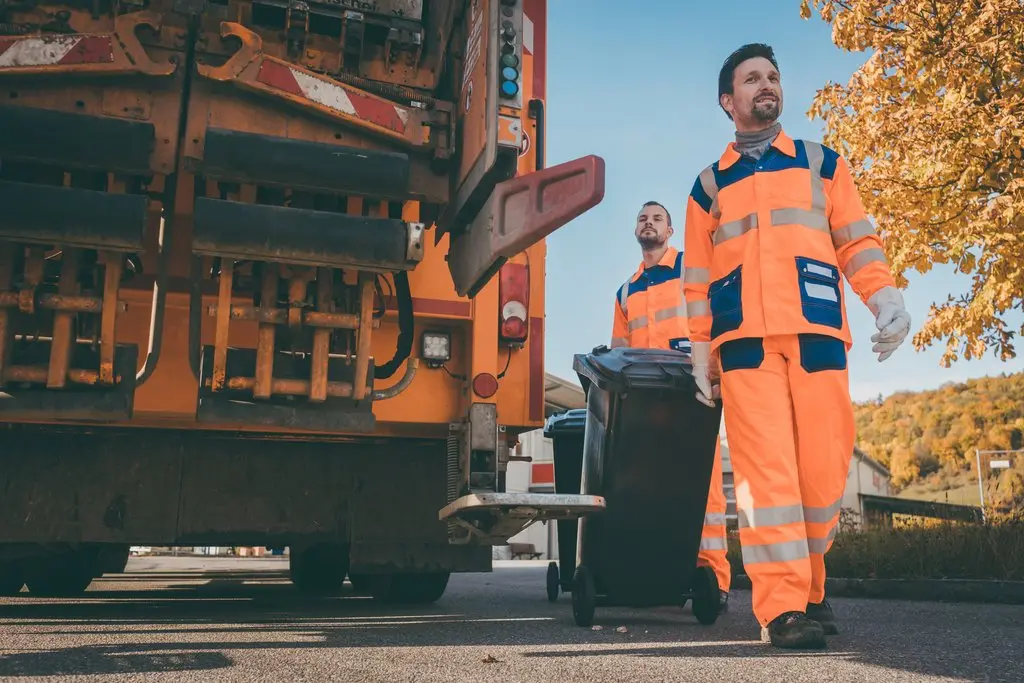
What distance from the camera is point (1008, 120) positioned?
7.79 meters

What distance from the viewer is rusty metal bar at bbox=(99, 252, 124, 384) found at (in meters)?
3.27

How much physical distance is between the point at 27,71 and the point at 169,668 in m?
1.81

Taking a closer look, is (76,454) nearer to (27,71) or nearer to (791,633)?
(27,71)

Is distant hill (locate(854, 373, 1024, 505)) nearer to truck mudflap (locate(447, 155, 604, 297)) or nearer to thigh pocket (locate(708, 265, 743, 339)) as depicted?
thigh pocket (locate(708, 265, 743, 339))

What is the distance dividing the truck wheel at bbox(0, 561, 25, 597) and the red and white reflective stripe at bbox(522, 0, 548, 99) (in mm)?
3900

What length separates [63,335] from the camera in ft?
10.6

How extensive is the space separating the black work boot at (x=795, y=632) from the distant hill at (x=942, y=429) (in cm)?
3651

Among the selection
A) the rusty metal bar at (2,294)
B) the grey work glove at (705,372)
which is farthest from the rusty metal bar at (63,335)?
the grey work glove at (705,372)

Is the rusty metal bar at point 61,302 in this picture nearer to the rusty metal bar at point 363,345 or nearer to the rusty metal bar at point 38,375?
Answer: the rusty metal bar at point 38,375

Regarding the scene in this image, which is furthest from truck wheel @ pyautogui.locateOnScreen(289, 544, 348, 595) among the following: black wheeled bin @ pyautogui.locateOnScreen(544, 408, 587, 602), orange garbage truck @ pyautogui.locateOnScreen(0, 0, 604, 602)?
orange garbage truck @ pyautogui.locateOnScreen(0, 0, 604, 602)

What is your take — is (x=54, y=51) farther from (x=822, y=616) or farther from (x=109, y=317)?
(x=822, y=616)

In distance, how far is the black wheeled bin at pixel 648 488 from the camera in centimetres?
396

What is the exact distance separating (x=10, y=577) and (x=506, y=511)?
3.59 meters

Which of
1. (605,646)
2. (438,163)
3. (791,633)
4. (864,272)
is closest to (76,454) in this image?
(438,163)
